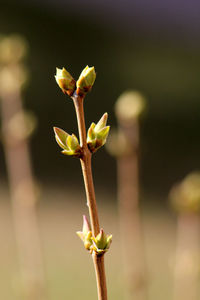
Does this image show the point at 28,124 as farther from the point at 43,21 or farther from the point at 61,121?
the point at 43,21

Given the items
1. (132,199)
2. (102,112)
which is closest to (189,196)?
(132,199)

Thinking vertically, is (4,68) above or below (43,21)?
below

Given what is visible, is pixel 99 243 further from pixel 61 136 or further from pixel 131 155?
pixel 131 155

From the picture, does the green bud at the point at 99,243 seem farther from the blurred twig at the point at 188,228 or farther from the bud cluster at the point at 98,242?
the blurred twig at the point at 188,228

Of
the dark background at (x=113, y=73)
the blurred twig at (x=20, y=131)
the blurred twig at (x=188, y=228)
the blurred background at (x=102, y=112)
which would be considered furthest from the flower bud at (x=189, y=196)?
the dark background at (x=113, y=73)

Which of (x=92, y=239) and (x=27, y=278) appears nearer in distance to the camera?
(x=92, y=239)

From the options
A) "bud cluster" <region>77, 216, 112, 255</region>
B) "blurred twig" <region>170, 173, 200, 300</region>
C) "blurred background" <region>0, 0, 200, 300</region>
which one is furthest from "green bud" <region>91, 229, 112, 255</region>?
"blurred background" <region>0, 0, 200, 300</region>

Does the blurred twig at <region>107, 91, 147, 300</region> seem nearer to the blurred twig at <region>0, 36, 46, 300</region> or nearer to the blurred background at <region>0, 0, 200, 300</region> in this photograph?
the blurred twig at <region>0, 36, 46, 300</region>

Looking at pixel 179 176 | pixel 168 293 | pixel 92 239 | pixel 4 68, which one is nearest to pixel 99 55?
pixel 179 176
